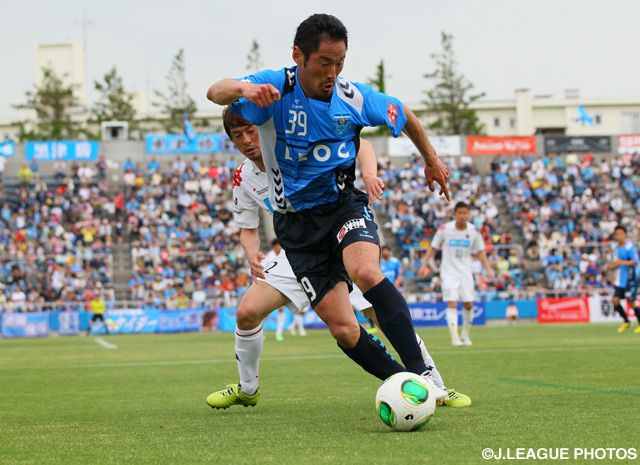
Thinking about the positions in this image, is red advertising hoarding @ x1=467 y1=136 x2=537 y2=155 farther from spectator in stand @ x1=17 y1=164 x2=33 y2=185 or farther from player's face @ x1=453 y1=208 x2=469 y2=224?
player's face @ x1=453 y1=208 x2=469 y2=224

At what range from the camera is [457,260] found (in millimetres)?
12867

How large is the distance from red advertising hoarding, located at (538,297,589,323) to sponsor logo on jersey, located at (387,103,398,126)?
22.8m

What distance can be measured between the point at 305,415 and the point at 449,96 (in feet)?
194

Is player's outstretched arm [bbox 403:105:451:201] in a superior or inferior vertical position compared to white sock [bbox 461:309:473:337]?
superior

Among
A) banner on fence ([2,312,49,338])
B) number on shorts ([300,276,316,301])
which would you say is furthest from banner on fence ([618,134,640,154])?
number on shorts ([300,276,316,301])

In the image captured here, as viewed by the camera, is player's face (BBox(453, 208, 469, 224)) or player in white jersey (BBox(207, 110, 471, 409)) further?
player's face (BBox(453, 208, 469, 224))

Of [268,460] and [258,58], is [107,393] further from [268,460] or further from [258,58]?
[258,58]

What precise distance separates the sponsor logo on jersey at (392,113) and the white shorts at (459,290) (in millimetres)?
8688

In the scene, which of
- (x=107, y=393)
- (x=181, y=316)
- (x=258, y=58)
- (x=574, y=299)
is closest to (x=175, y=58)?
(x=258, y=58)

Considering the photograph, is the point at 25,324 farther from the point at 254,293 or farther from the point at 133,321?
the point at 254,293

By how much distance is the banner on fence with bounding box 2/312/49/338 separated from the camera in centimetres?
2419

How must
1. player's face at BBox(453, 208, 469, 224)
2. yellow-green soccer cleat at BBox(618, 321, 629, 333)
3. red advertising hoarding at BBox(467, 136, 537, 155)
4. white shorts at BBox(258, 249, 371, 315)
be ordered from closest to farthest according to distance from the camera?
white shorts at BBox(258, 249, 371, 315) < player's face at BBox(453, 208, 469, 224) < yellow-green soccer cleat at BBox(618, 321, 629, 333) < red advertising hoarding at BBox(467, 136, 537, 155)

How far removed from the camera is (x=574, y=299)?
1003 inches

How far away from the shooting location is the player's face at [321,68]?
13.3ft
